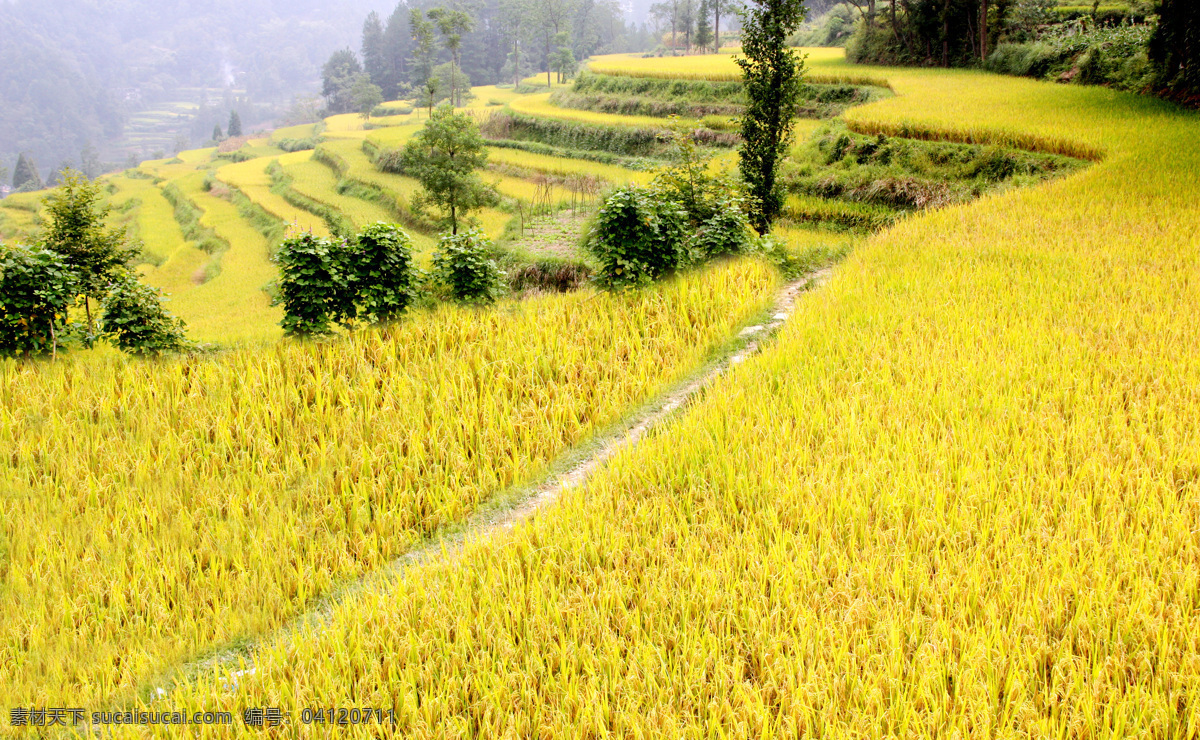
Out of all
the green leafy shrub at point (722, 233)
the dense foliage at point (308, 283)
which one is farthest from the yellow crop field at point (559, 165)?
the dense foliage at point (308, 283)

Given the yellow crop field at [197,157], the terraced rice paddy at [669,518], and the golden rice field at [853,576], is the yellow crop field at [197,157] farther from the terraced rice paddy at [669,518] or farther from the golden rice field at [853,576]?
the golden rice field at [853,576]

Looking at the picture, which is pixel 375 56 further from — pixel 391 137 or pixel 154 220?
pixel 154 220

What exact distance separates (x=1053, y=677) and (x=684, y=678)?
1329mm

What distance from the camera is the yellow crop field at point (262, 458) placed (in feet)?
11.3

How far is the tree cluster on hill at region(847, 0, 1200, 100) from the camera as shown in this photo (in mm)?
14812

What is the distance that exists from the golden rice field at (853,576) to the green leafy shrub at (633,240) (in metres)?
2.75

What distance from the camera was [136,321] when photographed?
6.45 meters

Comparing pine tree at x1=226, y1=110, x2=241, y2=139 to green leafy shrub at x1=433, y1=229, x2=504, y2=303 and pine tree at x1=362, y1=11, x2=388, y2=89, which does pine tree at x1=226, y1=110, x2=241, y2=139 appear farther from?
green leafy shrub at x1=433, y1=229, x2=504, y2=303

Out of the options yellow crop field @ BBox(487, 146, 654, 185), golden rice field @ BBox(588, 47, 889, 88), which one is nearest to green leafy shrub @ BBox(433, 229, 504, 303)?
yellow crop field @ BBox(487, 146, 654, 185)

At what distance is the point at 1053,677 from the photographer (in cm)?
246

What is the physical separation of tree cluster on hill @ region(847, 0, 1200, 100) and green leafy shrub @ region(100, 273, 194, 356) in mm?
18969

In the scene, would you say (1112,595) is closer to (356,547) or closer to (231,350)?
(356,547)

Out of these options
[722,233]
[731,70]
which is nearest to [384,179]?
[731,70]

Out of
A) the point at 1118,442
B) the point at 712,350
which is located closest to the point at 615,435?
the point at 712,350
